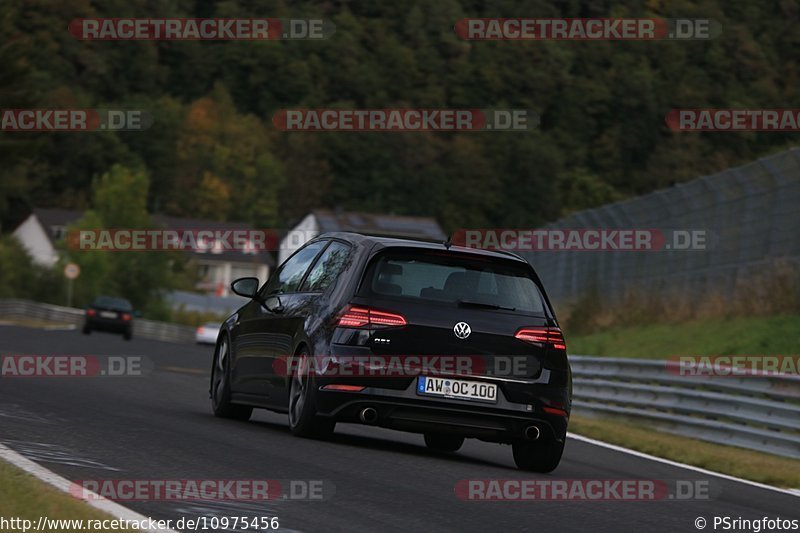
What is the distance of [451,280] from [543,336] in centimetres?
75

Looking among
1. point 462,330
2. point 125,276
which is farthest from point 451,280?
point 125,276

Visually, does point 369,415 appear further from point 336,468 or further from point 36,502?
point 36,502

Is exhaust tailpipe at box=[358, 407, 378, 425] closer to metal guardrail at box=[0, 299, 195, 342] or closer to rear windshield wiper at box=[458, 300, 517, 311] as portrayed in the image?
rear windshield wiper at box=[458, 300, 517, 311]

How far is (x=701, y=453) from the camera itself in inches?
611

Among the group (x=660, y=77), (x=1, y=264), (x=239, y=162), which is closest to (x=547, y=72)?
(x=660, y=77)

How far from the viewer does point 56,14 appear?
170750 mm

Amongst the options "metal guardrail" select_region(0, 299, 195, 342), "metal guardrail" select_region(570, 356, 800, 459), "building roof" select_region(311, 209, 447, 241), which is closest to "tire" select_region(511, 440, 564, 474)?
"metal guardrail" select_region(570, 356, 800, 459)

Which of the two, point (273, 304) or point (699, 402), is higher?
point (273, 304)

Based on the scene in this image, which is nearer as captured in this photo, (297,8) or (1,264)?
(1,264)

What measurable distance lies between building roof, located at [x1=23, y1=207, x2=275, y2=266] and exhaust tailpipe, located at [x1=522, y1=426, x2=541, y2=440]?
5024 inches

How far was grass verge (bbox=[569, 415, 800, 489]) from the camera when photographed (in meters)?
13.4

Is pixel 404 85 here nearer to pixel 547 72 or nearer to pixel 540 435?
pixel 547 72

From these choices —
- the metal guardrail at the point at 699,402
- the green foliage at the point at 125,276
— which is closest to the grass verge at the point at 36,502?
the metal guardrail at the point at 699,402

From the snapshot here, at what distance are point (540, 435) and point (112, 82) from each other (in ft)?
564
